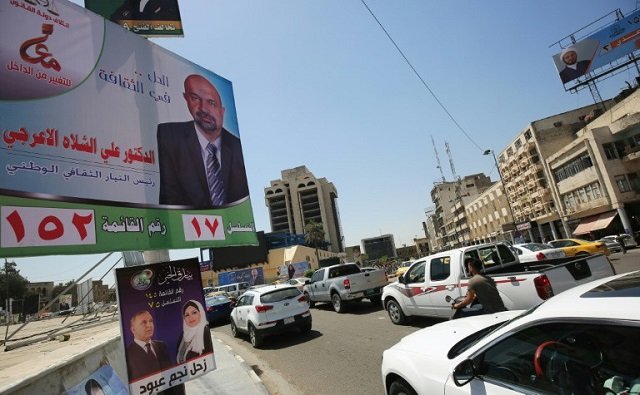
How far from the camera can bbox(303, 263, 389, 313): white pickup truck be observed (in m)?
14.2

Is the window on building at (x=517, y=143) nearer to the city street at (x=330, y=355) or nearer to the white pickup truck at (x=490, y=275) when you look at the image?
the city street at (x=330, y=355)

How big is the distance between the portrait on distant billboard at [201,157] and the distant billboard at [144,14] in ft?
2.80

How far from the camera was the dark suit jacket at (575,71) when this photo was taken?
38406mm

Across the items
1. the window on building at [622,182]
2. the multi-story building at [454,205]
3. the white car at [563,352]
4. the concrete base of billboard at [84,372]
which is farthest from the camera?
the multi-story building at [454,205]

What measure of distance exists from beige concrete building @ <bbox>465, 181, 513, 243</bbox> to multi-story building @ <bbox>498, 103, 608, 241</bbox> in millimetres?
4678

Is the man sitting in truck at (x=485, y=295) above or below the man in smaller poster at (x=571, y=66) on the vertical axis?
below

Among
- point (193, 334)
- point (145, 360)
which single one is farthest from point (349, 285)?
point (145, 360)

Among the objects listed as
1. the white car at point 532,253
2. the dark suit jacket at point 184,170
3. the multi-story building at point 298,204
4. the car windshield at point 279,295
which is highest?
the multi-story building at point 298,204

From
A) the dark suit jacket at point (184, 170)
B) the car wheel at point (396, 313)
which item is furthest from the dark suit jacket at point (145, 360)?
the car wheel at point (396, 313)

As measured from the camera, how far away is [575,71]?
3897 cm

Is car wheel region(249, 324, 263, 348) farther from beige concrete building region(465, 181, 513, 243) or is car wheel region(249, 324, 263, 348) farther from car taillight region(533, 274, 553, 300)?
beige concrete building region(465, 181, 513, 243)

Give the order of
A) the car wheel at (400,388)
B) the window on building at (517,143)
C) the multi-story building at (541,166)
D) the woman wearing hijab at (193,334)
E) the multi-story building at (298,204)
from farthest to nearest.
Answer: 1. the multi-story building at (298,204)
2. the window on building at (517,143)
3. the multi-story building at (541,166)
4. the car wheel at (400,388)
5. the woman wearing hijab at (193,334)

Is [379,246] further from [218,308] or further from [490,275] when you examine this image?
[490,275]

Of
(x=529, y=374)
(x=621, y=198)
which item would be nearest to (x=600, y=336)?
(x=529, y=374)
